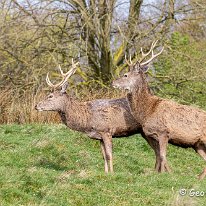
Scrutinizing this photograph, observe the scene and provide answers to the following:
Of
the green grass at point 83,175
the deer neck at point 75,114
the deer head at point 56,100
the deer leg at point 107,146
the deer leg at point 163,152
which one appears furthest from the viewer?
the deer head at point 56,100

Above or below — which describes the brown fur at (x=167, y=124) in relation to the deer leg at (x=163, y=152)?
above

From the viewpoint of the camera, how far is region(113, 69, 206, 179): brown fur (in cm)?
1295

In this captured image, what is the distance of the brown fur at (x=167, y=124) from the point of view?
12.9 m

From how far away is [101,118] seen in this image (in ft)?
44.6

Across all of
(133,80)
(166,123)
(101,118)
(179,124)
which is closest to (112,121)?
(101,118)

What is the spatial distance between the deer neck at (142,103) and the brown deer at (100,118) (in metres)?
0.29

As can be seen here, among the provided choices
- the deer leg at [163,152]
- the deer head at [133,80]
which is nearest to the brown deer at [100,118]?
the deer head at [133,80]

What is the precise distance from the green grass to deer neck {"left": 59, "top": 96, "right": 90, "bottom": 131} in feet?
3.40

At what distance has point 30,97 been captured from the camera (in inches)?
885

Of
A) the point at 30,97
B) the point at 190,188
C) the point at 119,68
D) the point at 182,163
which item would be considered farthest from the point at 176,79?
the point at 190,188

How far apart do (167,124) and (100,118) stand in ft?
4.75

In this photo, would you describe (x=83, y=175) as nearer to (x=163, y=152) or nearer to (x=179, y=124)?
(x=163, y=152)

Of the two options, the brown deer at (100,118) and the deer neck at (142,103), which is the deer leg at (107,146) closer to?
the brown deer at (100,118)

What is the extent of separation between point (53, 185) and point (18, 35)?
1313cm
